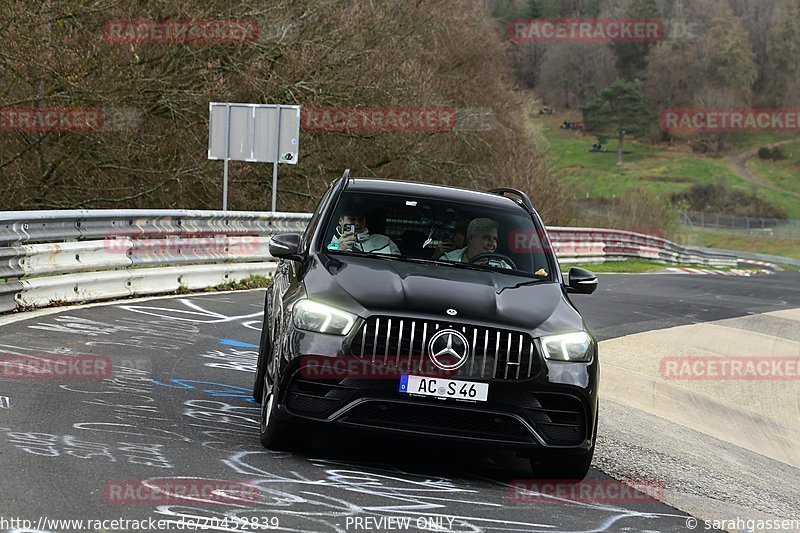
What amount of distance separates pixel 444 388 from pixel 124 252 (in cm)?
935

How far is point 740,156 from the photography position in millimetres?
162125

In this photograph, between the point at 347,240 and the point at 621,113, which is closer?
the point at 347,240

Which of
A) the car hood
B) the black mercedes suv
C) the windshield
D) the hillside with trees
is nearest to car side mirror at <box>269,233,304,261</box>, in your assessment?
the windshield

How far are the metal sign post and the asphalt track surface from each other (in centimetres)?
1331

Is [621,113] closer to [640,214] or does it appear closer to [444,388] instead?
[640,214]

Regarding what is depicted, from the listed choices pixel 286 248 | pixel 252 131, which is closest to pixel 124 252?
pixel 286 248

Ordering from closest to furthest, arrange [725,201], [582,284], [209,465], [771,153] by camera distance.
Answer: [209,465]
[582,284]
[725,201]
[771,153]

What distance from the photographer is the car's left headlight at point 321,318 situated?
6.25 meters

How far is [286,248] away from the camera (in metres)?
7.59

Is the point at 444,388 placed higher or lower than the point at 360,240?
lower

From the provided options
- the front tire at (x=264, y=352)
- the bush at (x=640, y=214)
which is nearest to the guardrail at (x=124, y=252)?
the front tire at (x=264, y=352)

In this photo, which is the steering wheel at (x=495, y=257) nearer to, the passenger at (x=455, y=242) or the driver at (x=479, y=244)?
the driver at (x=479, y=244)

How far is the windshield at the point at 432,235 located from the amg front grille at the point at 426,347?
1257 mm

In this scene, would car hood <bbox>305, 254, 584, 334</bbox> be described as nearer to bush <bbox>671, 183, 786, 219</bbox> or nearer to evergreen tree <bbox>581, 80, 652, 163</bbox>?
bush <bbox>671, 183, 786, 219</bbox>
